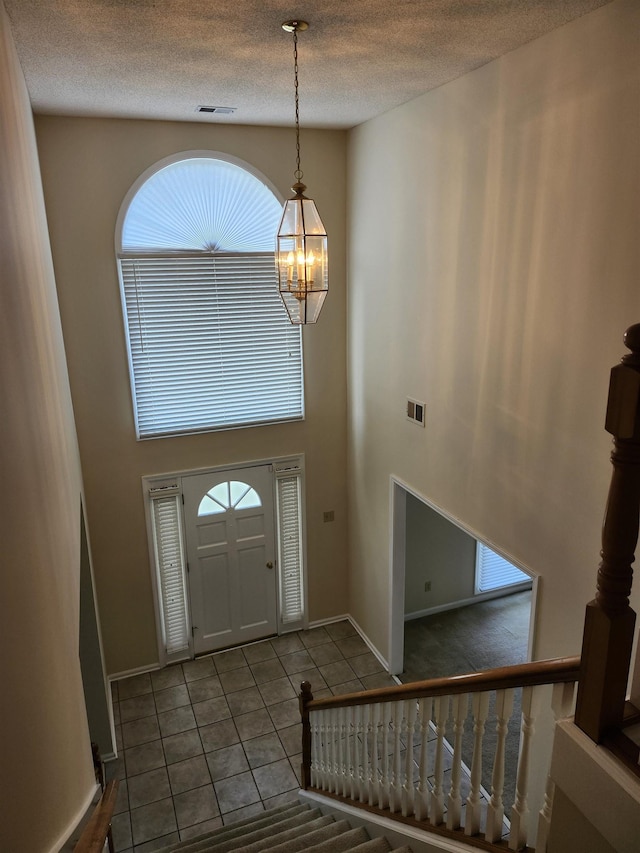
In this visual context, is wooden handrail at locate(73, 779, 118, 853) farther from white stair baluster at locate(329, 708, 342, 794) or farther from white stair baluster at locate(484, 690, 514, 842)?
→ white stair baluster at locate(329, 708, 342, 794)

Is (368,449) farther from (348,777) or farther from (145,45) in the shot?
(145,45)

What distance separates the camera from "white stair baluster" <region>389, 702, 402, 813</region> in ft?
9.13

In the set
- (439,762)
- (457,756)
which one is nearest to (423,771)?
(439,762)

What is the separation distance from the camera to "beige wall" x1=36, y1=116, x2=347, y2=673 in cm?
502

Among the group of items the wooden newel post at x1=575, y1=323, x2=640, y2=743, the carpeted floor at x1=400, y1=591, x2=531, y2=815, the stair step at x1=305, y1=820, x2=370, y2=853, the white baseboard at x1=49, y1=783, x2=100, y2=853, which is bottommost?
the carpeted floor at x1=400, y1=591, x2=531, y2=815

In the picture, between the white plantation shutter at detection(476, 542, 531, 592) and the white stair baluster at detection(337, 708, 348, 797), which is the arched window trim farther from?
the white plantation shutter at detection(476, 542, 531, 592)

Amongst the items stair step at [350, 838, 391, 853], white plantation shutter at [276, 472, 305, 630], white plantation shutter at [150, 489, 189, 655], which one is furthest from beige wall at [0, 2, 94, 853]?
white plantation shutter at [276, 472, 305, 630]

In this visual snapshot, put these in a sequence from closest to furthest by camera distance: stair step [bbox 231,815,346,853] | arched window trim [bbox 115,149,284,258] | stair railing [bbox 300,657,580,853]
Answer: stair railing [bbox 300,657,580,853]
stair step [bbox 231,815,346,853]
arched window trim [bbox 115,149,284,258]

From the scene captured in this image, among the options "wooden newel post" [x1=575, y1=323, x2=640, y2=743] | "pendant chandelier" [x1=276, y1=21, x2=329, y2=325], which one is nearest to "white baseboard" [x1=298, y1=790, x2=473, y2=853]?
"wooden newel post" [x1=575, y1=323, x2=640, y2=743]

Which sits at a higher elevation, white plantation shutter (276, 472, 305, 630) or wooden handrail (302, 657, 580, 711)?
wooden handrail (302, 657, 580, 711)

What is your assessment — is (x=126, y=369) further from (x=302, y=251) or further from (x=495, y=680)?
(x=495, y=680)

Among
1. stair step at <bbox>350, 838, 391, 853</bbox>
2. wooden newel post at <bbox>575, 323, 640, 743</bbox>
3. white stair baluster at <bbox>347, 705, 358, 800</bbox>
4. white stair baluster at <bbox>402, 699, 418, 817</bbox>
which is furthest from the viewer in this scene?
white stair baluster at <bbox>347, 705, 358, 800</bbox>

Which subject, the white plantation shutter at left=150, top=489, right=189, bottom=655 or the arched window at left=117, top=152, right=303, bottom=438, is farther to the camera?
the white plantation shutter at left=150, top=489, right=189, bottom=655

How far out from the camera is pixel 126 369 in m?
5.45
